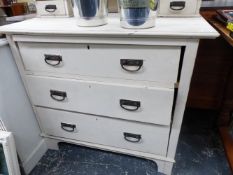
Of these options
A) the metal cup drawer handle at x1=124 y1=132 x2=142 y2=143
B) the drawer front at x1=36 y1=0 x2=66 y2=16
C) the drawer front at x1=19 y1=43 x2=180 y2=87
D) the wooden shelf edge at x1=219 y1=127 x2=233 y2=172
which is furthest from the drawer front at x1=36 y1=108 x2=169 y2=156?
the drawer front at x1=36 y1=0 x2=66 y2=16

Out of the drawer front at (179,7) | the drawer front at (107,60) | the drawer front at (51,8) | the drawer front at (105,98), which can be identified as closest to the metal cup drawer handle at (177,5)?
the drawer front at (179,7)

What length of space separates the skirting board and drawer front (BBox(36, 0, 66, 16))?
2.59 ft

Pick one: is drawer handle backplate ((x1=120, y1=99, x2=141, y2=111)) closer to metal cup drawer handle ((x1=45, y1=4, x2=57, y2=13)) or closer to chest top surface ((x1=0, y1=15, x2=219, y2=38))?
chest top surface ((x1=0, y1=15, x2=219, y2=38))

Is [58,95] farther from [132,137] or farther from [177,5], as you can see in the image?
[177,5]

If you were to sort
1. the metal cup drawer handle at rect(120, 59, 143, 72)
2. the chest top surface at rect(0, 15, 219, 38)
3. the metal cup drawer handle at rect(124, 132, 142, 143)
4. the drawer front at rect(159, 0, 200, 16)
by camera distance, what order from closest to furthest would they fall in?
the chest top surface at rect(0, 15, 219, 38) < the metal cup drawer handle at rect(120, 59, 143, 72) < the drawer front at rect(159, 0, 200, 16) < the metal cup drawer handle at rect(124, 132, 142, 143)

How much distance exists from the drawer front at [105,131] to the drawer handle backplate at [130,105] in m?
0.11

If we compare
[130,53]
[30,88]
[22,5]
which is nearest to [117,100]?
[130,53]

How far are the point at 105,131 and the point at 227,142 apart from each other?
79cm

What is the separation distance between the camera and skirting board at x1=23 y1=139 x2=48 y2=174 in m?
1.13

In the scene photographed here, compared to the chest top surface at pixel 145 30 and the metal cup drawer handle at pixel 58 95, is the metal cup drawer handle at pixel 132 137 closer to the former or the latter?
the metal cup drawer handle at pixel 58 95

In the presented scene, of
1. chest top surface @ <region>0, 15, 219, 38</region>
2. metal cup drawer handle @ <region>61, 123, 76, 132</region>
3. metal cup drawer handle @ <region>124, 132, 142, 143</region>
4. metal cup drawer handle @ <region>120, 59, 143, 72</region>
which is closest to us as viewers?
chest top surface @ <region>0, 15, 219, 38</region>

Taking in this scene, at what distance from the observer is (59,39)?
830 mm

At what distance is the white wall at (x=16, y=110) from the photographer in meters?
0.93

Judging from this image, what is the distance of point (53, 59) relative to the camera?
893 millimetres
